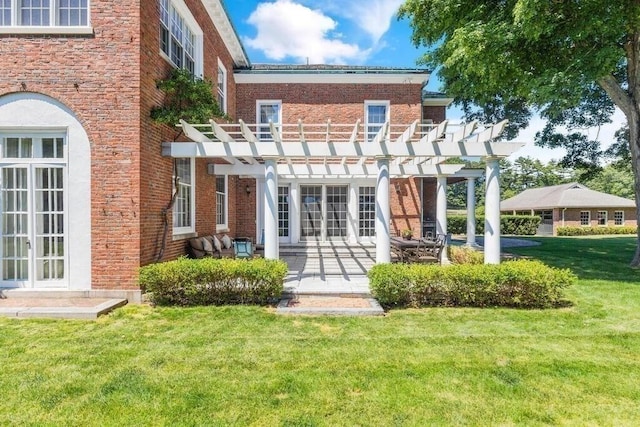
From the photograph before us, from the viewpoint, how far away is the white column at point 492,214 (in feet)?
25.1

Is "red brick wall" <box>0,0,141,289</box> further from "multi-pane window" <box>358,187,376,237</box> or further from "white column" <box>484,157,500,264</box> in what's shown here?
"multi-pane window" <box>358,187,376,237</box>

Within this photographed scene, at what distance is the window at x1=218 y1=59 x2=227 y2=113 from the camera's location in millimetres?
12318

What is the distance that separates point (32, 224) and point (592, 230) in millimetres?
37414

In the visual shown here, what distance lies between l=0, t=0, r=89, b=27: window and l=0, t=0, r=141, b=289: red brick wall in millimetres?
315

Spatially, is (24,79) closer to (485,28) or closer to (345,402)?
(345,402)

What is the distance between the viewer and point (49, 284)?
6891 mm

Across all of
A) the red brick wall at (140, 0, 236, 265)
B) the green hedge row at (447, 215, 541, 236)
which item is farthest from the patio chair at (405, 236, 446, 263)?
the green hedge row at (447, 215, 541, 236)

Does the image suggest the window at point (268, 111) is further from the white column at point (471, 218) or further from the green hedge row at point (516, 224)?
the green hedge row at point (516, 224)

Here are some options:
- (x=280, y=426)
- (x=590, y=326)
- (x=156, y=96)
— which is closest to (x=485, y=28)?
(x=590, y=326)

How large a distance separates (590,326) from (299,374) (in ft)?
16.4

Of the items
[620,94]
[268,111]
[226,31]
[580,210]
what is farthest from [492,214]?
[580,210]

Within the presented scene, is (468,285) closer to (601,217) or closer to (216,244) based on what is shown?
(216,244)

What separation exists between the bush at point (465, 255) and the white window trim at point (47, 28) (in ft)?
32.3

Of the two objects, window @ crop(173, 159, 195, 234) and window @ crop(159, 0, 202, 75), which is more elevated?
window @ crop(159, 0, 202, 75)
